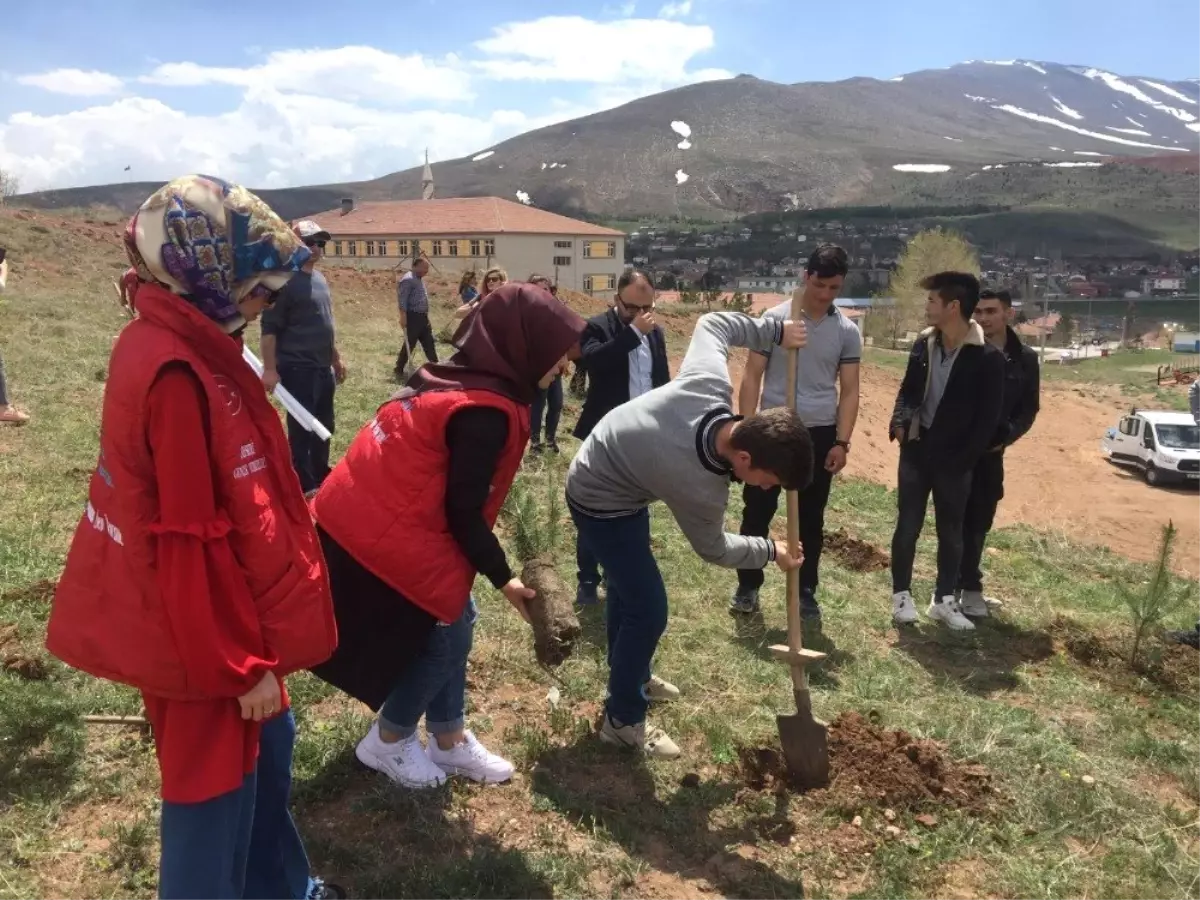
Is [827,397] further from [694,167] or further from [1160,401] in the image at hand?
[694,167]

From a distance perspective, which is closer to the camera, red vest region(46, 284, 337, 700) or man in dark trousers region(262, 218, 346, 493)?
red vest region(46, 284, 337, 700)

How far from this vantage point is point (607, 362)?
4676 mm

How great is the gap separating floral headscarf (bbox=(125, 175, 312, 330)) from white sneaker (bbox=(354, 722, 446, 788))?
1860mm

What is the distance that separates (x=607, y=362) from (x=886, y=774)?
97.0 inches

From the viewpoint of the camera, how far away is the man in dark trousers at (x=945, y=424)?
473 cm

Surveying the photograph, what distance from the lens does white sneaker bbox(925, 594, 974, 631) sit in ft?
16.6

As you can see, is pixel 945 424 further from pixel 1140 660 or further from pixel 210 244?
pixel 210 244

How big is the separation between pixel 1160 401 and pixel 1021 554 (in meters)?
24.5

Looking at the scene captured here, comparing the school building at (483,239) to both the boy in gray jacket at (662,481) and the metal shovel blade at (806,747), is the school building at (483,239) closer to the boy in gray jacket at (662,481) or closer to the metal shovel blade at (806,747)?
the boy in gray jacket at (662,481)

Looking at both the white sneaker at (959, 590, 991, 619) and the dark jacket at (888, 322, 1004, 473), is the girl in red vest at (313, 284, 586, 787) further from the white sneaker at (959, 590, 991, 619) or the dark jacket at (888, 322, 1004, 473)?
the white sneaker at (959, 590, 991, 619)

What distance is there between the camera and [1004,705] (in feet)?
13.4

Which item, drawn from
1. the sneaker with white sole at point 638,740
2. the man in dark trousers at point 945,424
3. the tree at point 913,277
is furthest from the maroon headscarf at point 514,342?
the tree at point 913,277

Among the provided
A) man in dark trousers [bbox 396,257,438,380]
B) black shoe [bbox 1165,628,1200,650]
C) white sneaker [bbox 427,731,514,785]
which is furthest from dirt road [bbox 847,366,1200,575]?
white sneaker [bbox 427,731,514,785]

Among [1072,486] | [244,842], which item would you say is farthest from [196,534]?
[1072,486]
